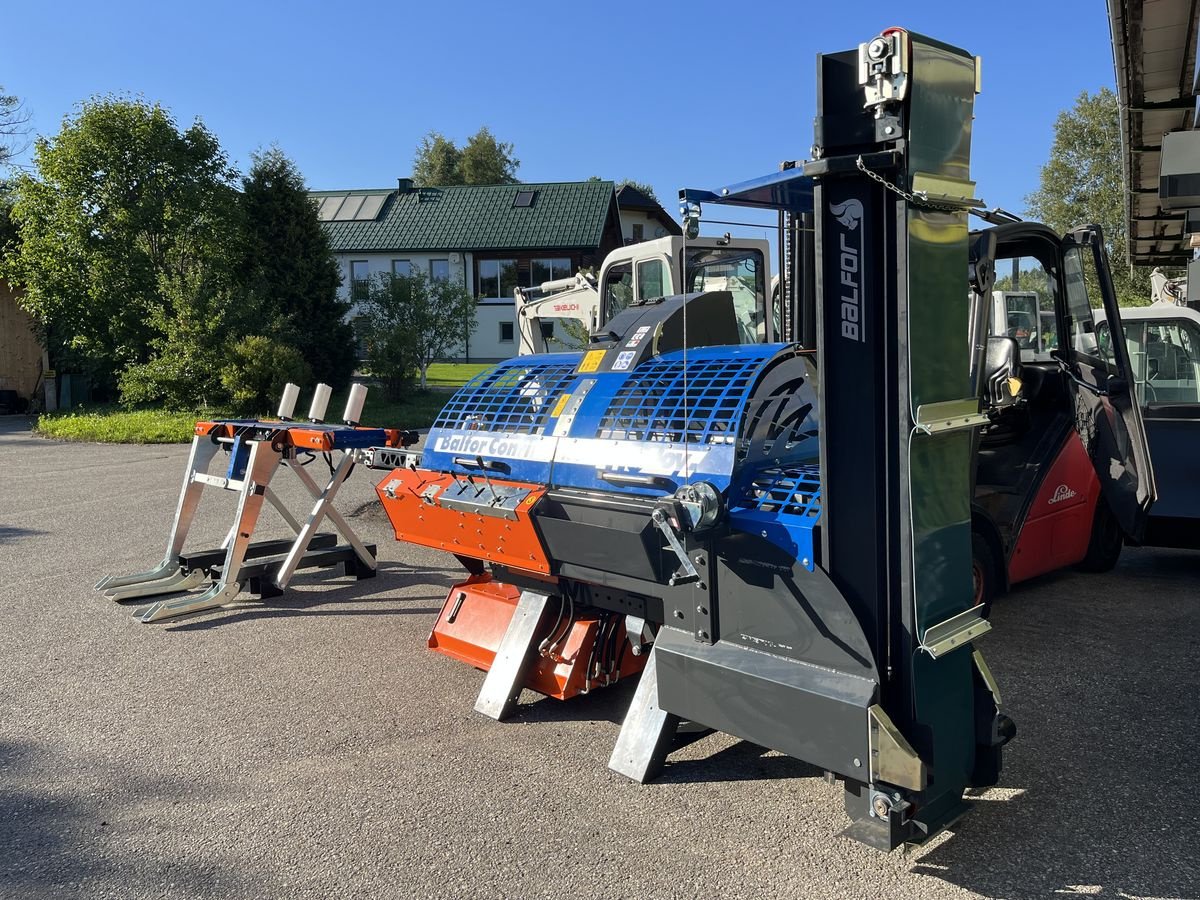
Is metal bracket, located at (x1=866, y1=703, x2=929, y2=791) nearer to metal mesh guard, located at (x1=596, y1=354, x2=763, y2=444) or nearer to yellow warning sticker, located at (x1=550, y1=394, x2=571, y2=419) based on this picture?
metal mesh guard, located at (x1=596, y1=354, x2=763, y2=444)

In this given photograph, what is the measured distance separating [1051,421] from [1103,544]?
1433 millimetres

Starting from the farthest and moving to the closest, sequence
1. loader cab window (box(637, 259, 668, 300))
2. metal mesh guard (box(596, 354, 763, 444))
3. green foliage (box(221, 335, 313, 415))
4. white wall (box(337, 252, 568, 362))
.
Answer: white wall (box(337, 252, 568, 362)) < green foliage (box(221, 335, 313, 415)) < loader cab window (box(637, 259, 668, 300)) < metal mesh guard (box(596, 354, 763, 444))

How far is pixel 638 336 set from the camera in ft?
14.6

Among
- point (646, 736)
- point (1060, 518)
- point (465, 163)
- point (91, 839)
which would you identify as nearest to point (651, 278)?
point (1060, 518)

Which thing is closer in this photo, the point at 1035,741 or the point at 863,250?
the point at 863,250

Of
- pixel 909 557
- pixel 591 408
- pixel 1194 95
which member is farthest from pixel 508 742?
pixel 1194 95

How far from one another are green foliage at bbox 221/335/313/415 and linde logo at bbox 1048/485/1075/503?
48.3 ft

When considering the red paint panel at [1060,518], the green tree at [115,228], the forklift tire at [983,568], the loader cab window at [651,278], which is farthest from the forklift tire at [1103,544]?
the green tree at [115,228]

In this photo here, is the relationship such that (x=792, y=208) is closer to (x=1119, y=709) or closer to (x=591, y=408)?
(x=591, y=408)

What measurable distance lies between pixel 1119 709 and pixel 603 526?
2.70 metres

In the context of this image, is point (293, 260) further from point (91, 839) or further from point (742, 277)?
point (91, 839)

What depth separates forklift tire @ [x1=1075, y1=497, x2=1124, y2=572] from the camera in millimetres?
6844

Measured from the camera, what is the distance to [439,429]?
490cm

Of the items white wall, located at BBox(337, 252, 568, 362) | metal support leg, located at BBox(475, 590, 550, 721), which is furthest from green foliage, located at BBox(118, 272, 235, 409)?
white wall, located at BBox(337, 252, 568, 362)
